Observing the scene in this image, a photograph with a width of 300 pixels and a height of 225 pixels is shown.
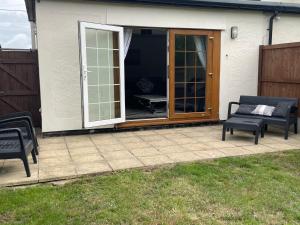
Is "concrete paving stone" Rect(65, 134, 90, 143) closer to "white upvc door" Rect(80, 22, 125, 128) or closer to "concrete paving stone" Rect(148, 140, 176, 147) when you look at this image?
"white upvc door" Rect(80, 22, 125, 128)

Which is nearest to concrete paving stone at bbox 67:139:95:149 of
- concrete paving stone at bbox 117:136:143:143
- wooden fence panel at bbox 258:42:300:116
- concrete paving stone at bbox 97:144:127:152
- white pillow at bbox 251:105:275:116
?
concrete paving stone at bbox 97:144:127:152

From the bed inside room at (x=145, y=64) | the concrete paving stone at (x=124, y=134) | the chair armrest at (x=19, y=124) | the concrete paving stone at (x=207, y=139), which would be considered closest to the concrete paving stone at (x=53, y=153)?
the chair armrest at (x=19, y=124)

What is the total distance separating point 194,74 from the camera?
712 centimetres

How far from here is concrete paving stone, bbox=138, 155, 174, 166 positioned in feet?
14.5

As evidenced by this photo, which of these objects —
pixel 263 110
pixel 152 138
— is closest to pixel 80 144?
pixel 152 138

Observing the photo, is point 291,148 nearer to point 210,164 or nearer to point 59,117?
point 210,164

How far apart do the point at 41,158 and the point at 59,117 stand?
1.64 metres

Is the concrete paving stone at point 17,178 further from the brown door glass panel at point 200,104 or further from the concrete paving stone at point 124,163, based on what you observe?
the brown door glass panel at point 200,104

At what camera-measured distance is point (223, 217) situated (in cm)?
289

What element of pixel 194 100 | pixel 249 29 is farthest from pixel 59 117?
pixel 249 29

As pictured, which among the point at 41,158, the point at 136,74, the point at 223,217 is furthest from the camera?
the point at 136,74

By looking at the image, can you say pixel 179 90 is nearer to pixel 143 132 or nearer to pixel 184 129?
pixel 184 129

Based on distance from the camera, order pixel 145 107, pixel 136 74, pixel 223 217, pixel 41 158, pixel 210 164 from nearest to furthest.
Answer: pixel 223 217 → pixel 210 164 → pixel 41 158 → pixel 145 107 → pixel 136 74

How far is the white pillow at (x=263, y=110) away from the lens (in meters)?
6.27
